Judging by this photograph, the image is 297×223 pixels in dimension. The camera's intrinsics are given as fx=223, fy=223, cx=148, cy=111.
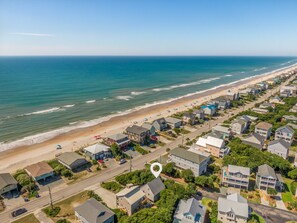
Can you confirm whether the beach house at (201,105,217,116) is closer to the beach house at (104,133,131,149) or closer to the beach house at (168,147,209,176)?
the beach house at (104,133,131,149)

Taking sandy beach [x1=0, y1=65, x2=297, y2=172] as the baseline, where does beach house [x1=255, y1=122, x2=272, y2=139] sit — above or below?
above

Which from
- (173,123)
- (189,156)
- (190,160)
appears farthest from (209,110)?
(190,160)

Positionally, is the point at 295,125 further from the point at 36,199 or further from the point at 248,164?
the point at 36,199

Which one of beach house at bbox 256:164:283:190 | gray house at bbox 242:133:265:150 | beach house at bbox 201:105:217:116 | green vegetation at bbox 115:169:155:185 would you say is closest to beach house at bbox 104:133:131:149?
green vegetation at bbox 115:169:155:185

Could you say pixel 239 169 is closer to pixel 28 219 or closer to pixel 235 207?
pixel 235 207

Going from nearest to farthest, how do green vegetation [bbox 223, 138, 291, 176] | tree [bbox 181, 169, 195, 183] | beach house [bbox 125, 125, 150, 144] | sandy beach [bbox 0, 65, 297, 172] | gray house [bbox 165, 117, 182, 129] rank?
tree [bbox 181, 169, 195, 183] < green vegetation [bbox 223, 138, 291, 176] < sandy beach [bbox 0, 65, 297, 172] < beach house [bbox 125, 125, 150, 144] < gray house [bbox 165, 117, 182, 129]

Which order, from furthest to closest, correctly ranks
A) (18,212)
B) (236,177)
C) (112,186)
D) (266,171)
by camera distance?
(236,177)
(266,171)
(112,186)
(18,212)

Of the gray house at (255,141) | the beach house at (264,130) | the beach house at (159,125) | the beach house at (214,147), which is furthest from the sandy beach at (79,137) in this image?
the gray house at (255,141)
